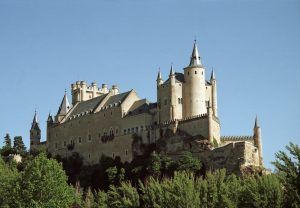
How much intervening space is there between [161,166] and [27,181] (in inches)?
1081

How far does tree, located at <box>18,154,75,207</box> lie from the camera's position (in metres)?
95.8

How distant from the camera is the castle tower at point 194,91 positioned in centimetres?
12344

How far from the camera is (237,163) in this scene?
113 m

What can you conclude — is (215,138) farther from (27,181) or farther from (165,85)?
(27,181)

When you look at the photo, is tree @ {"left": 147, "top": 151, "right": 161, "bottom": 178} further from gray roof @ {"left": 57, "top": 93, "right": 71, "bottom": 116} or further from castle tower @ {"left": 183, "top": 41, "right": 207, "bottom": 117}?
gray roof @ {"left": 57, "top": 93, "right": 71, "bottom": 116}

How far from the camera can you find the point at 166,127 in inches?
4889

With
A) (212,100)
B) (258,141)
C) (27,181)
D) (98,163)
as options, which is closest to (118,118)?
(98,163)

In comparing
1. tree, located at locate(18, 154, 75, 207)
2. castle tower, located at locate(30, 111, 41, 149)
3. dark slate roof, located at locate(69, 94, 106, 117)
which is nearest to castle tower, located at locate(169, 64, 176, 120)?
dark slate roof, located at locate(69, 94, 106, 117)

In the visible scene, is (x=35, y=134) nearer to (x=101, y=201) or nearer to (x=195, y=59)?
(x=195, y=59)

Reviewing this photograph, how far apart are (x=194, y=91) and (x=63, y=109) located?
41.2 meters

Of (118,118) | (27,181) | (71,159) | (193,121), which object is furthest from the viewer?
(71,159)

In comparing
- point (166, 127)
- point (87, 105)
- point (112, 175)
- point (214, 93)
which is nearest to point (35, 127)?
point (87, 105)

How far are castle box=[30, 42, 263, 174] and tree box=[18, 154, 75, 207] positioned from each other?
27.2m

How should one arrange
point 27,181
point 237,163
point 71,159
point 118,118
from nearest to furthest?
point 27,181, point 237,163, point 118,118, point 71,159
